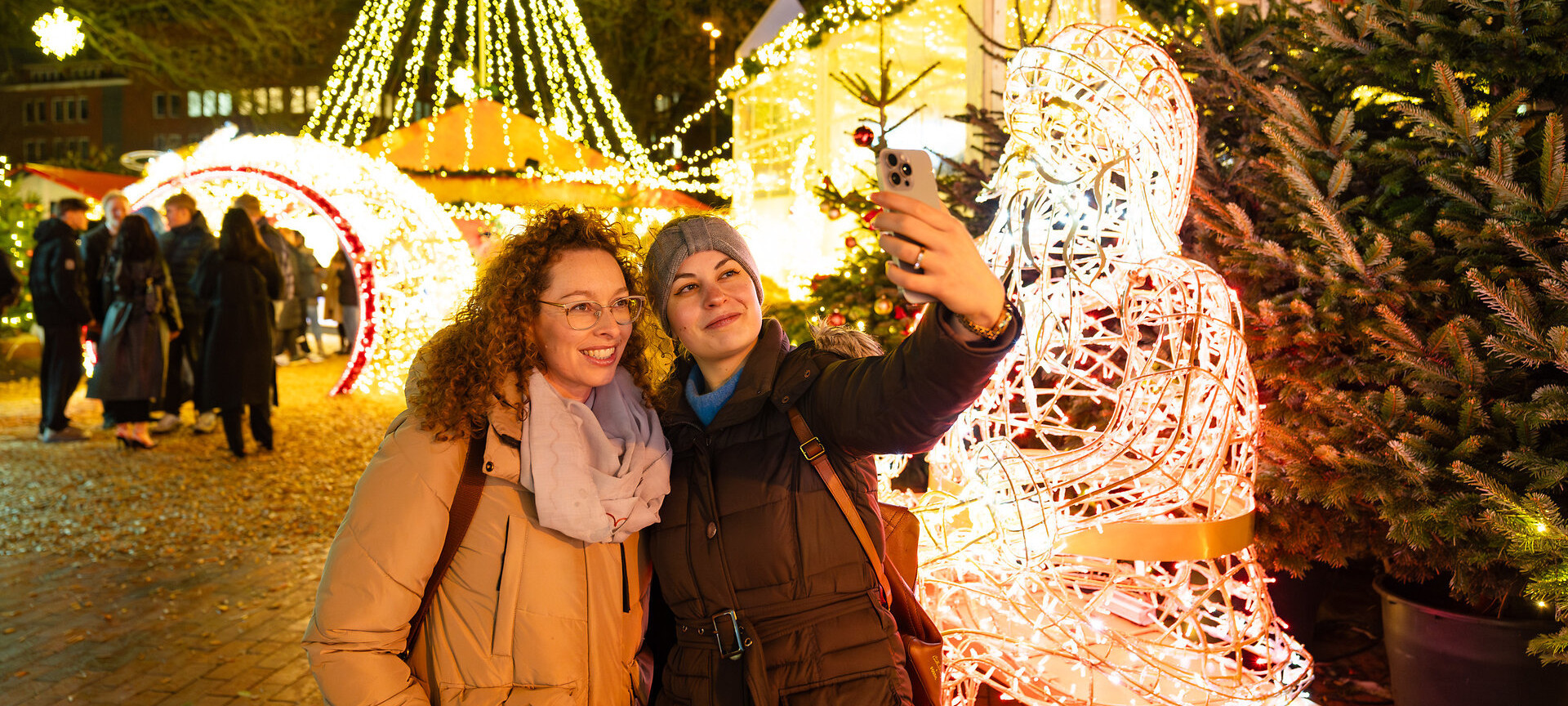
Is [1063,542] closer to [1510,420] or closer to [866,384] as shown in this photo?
[866,384]

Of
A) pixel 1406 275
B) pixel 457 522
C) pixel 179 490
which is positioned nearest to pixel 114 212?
pixel 179 490

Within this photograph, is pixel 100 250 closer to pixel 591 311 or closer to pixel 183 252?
pixel 183 252

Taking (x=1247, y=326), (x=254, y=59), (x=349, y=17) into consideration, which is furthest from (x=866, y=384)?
(x=349, y=17)

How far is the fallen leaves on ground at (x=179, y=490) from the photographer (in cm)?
575

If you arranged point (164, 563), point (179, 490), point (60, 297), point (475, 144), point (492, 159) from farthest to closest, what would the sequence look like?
point (492, 159) → point (475, 144) → point (60, 297) → point (179, 490) → point (164, 563)

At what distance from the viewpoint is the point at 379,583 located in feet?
5.80

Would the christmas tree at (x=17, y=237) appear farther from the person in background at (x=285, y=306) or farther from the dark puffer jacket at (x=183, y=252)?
the dark puffer jacket at (x=183, y=252)

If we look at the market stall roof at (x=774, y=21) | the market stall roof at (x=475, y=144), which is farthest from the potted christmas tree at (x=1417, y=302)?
the market stall roof at (x=475, y=144)

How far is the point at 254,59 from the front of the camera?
67.5 ft

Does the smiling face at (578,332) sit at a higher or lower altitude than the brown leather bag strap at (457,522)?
higher

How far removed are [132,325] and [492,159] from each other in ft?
18.1

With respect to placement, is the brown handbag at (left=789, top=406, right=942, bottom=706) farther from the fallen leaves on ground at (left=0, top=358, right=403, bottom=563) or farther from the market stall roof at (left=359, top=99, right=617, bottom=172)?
the market stall roof at (left=359, top=99, right=617, bottom=172)

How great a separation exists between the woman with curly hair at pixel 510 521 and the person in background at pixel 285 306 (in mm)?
8971

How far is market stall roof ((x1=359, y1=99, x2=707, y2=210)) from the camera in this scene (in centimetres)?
1212
